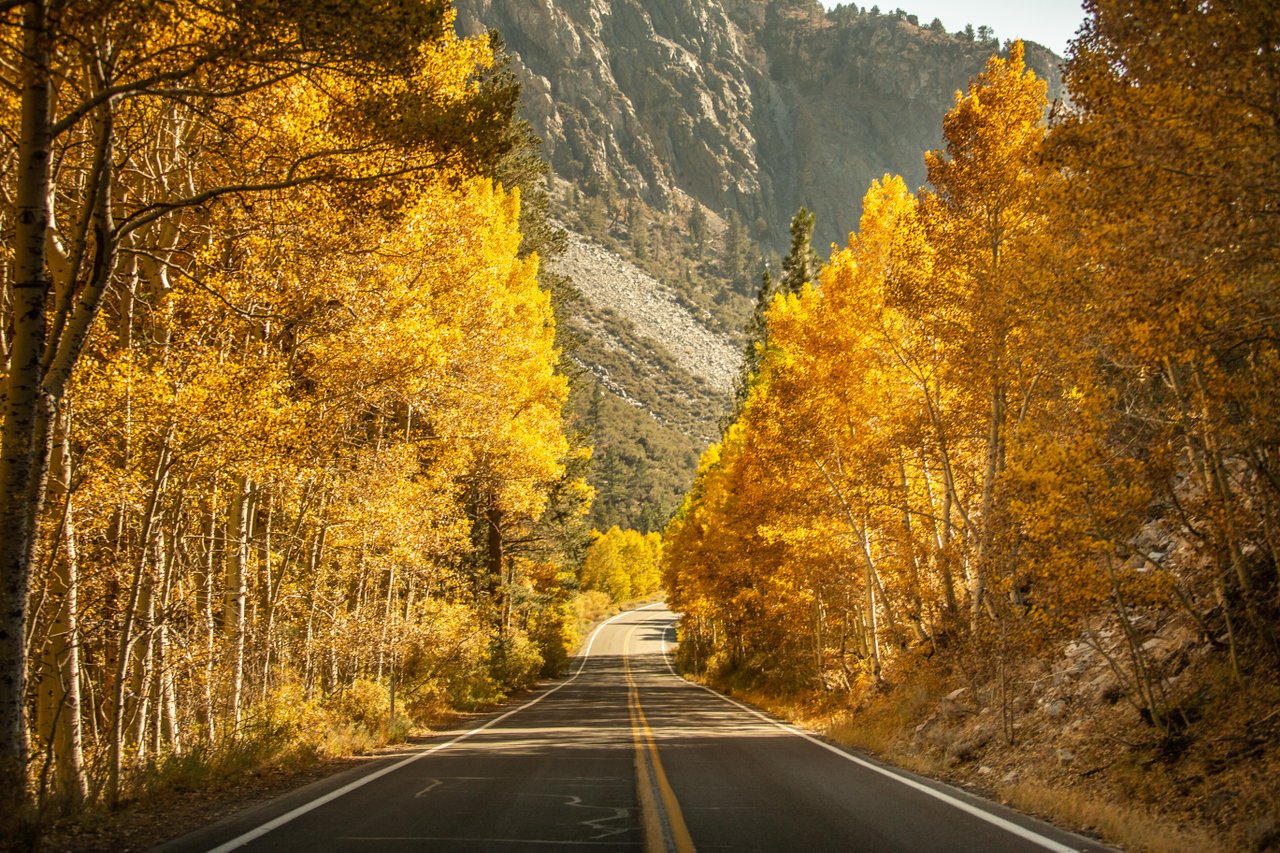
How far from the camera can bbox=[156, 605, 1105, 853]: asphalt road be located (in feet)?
20.2

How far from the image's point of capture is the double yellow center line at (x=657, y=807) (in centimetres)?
608

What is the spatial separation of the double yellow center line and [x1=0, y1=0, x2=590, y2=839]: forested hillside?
4.28 meters

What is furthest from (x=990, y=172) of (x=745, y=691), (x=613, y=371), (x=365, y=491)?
(x=613, y=371)

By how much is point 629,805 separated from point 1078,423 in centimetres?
587

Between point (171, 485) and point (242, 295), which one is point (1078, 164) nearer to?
point (242, 295)

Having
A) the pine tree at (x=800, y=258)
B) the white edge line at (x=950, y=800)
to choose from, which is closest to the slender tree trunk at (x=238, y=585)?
the white edge line at (x=950, y=800)

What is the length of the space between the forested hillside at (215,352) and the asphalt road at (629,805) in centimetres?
172

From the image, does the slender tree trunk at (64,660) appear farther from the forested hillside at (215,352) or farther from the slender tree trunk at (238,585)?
the slender tree trunk at (238,585)

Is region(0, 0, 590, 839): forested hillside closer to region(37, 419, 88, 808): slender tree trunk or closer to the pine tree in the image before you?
region(37, 419, 88, 808): slender tree trunk

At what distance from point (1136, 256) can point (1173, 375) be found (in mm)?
1692

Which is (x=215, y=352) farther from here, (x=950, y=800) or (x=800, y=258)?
(x=800, y=258)

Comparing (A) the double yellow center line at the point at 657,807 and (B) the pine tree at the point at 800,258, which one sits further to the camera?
(B) the pine tree at the point at 800,258

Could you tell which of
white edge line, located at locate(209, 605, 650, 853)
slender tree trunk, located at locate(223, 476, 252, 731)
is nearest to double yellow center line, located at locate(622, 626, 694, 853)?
white edge line, located at locate(209, 605, 650, 853)

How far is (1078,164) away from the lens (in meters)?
6.95
